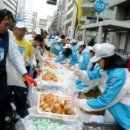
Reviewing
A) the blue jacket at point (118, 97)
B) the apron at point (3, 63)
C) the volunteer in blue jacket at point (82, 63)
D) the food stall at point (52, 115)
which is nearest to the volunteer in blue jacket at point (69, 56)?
the volunteer in blue jacket at point (82, 63)

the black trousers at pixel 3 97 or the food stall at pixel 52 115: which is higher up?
the black trousers at pixel 3 97

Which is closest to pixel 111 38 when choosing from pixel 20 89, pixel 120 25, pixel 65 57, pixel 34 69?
pixel 120 25

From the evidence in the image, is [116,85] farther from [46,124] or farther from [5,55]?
[5,55]

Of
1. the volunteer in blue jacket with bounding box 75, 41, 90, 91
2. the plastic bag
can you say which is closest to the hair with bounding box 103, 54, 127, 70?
the plastic bag

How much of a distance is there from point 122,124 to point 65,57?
668 centimetres

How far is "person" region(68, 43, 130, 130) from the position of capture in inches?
148

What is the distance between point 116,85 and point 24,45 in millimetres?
2408

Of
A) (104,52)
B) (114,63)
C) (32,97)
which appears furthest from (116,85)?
(32,97)

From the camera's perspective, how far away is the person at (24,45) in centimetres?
516

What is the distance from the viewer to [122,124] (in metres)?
3.88

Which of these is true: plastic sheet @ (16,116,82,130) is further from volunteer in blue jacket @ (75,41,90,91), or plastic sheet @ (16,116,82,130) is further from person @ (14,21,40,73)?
volunteer in blue jacket @ (75,41,90,91)

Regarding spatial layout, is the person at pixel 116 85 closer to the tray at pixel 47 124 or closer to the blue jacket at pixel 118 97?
the blue jacket at pixel 118 97

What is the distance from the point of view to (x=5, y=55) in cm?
379

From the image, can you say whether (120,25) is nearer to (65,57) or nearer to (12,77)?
(65,57)
